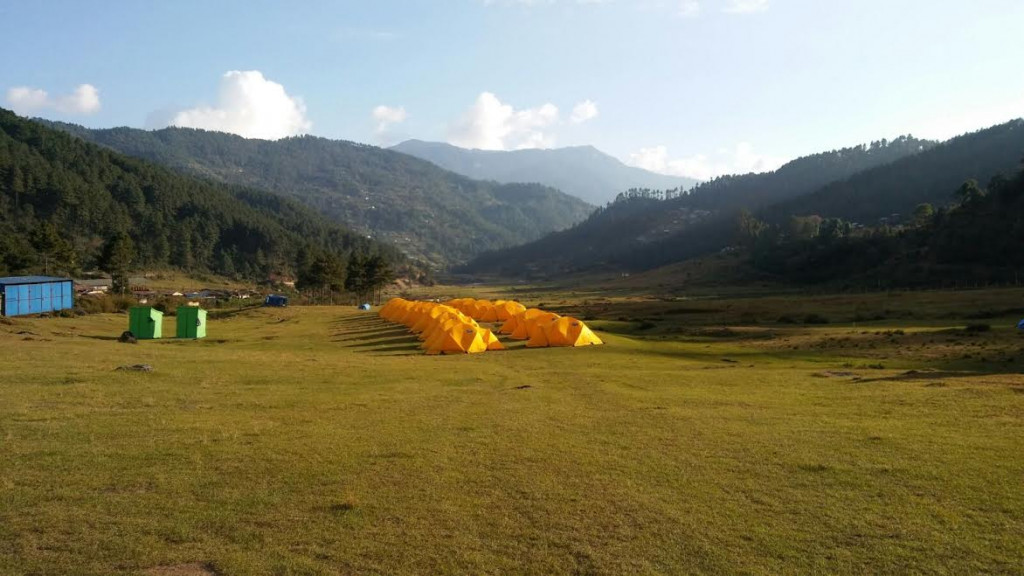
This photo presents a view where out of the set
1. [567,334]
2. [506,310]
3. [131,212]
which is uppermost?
[131,212]

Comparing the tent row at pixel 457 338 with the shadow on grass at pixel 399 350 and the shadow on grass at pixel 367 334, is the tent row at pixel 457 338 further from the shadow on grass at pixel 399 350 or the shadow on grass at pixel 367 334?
the shadow on grass at pixel 367 334

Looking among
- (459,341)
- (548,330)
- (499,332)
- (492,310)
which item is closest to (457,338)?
(459,341)

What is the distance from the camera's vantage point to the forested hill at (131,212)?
4961 inches

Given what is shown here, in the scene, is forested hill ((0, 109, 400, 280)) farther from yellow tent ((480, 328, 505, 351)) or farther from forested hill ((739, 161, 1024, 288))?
forested hill ((739, 161, 1024, 288))

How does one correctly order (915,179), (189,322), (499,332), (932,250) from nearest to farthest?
1. (189,322)
2. (499,332)
3. (932,250)
4. (915,179)

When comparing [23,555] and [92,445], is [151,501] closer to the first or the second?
[23,555]

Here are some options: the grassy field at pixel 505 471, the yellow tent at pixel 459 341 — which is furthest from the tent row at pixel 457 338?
the grassy field at pixel 505 471

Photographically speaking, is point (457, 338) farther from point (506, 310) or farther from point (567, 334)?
point (506, 310)

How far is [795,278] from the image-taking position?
112562mm

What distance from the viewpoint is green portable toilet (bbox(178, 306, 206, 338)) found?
4138cm

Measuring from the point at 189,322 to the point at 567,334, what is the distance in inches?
1019

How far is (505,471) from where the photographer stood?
10.8 metres

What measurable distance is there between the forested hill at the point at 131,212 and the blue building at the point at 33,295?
4295 cm

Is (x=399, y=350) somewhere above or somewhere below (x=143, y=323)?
below
